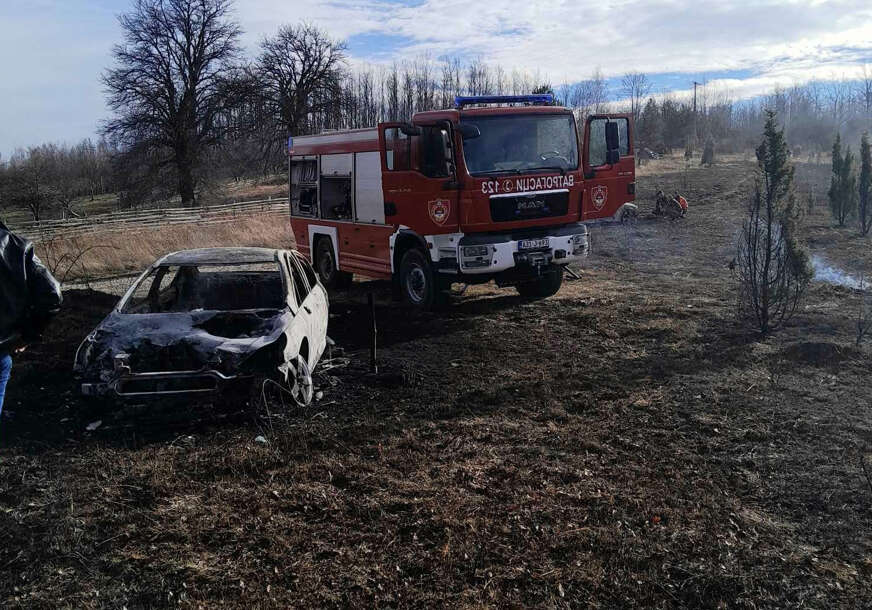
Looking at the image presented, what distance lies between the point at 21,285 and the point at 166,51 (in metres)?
37.2

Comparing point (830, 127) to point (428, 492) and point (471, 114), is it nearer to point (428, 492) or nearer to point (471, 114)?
point (471, 114)

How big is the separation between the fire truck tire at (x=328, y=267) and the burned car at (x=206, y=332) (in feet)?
18.4

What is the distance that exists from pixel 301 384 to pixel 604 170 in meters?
6.80

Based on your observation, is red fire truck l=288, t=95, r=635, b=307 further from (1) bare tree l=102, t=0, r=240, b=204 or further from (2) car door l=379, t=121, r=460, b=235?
(1) bare tree l=102, t=0, r=240, b=204

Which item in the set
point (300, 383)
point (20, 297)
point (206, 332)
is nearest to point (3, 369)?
point (20, 297)

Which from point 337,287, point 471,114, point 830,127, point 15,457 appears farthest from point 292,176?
point 830,127

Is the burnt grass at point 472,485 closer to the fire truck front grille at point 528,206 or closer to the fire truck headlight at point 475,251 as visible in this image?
the fire truck headlight at point 475,251

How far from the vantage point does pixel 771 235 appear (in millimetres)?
8906

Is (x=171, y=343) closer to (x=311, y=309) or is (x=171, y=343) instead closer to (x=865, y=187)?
(x=311, y=309)

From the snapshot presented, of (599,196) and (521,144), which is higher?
(521,144)

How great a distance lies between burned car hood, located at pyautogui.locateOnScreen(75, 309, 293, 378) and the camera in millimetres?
5734

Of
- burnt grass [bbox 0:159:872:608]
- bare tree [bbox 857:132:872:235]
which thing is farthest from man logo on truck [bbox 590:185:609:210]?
bare tree [bbox 857:132:872:235]

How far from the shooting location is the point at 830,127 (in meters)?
58.4

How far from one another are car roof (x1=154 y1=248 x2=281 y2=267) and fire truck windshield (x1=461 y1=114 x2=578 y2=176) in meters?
3.73
